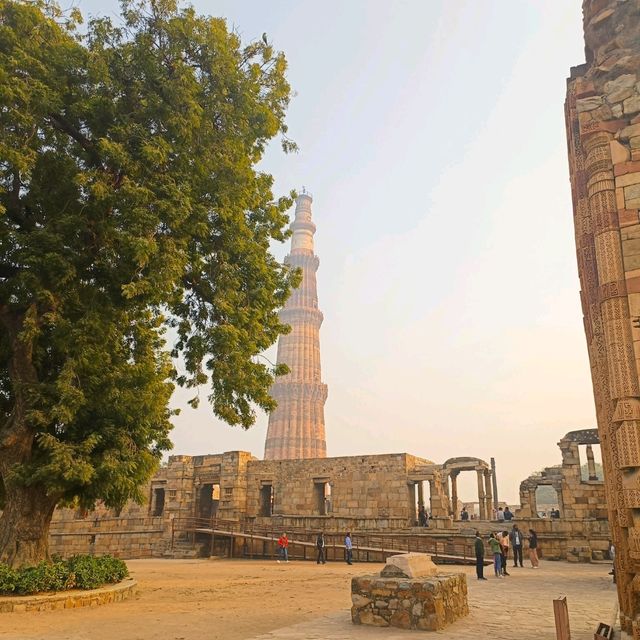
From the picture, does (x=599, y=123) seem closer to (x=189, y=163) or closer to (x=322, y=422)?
(x=189, y=163)

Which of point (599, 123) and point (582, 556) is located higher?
point (599, 123)

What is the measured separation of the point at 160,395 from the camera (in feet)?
36.6

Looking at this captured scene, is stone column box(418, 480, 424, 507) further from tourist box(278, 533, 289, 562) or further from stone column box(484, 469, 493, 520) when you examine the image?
tourist box(278, 533, 289, 562)

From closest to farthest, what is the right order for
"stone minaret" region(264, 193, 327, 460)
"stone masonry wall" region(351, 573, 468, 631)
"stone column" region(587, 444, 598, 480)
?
1. "stone masonry wall" region(351, 573, 468, 631)
2. "stone column" region(587, 444, 598, 480)
3. "stone minaret" region(264, 193, 327, 460)

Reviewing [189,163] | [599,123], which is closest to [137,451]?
[189,163]

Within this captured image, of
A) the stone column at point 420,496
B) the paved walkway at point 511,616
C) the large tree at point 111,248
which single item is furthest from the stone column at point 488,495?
the large tree at point 111,248

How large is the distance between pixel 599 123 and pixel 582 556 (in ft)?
54.3

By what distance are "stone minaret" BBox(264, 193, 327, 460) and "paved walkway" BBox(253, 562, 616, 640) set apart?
180 ft

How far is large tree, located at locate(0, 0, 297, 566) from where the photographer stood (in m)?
10.1

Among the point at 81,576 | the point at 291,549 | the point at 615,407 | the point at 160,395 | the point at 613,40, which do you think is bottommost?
the point at 291,549

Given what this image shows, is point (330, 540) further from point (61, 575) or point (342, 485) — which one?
point (61, 575)

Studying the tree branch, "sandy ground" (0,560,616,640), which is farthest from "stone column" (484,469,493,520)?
the tree branch

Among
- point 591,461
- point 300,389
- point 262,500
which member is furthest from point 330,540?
point 300,389

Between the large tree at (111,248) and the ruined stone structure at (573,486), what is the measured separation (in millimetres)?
14275
